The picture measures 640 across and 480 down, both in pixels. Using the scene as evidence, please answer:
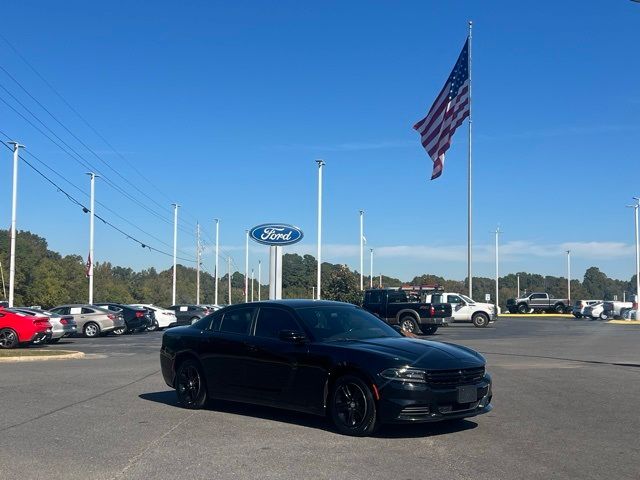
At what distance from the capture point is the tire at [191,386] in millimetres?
10711

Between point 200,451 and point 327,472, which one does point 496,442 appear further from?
point 200,451

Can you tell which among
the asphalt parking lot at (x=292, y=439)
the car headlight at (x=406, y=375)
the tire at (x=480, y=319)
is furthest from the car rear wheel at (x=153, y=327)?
the car headlight at (x=406, y=375)

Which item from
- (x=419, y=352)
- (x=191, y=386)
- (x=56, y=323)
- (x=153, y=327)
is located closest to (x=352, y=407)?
(x=419, y=352)

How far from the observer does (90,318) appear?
1337 inches

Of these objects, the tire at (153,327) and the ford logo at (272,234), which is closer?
the ford logo at (272,234)

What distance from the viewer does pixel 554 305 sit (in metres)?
67.9

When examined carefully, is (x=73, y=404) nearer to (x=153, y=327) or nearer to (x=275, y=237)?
(x=275, y=237)

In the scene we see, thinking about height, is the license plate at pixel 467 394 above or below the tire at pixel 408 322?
above

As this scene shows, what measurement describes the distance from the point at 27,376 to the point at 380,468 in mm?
10603

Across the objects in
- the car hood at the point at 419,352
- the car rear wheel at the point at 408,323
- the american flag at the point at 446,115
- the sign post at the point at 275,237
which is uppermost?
the american flag at the point at 446,115

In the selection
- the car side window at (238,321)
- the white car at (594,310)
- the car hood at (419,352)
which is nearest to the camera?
the car hood at (419,352)

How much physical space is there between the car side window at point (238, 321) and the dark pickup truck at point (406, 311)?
67.8ft

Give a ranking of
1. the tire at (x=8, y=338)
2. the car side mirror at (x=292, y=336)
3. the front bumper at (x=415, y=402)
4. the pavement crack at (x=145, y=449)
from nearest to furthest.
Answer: the pavement crack at (x=145, y=449) < the front bumper at (x=415, y=402) < the car side mirror at (x=292, y=336) < the tire at (x=8, y=338)

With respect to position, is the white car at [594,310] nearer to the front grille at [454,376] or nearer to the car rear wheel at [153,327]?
the car rear wheel at [153,327]
